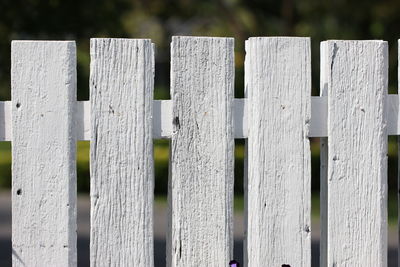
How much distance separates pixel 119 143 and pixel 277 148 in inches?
24.3

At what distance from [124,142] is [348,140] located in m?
0.89

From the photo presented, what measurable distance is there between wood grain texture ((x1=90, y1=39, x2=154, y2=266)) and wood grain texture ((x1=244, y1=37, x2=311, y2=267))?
0.41m

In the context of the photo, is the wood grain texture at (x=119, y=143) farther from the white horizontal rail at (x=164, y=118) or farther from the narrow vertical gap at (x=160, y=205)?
the narrow vertical gap at (x=160, y=205)

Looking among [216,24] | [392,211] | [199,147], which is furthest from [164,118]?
[216,24]

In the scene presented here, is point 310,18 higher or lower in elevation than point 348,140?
higher

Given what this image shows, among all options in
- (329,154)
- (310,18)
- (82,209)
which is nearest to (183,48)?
(329,154)

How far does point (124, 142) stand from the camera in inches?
141

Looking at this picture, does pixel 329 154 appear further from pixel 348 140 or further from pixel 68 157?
pixel 68 157

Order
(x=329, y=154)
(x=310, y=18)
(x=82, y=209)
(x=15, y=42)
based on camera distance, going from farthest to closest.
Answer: (x=310, y=18) < (x=82, y=209) < (x=329, y=154) < (x=15, y=42)

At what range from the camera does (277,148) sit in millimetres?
3711

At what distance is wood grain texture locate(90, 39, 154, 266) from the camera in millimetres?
3572

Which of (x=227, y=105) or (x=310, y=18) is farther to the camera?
(x=310, y=18)

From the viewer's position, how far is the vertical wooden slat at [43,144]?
140 inches

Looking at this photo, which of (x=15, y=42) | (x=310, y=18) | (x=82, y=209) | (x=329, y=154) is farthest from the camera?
(x=310, y=18)
